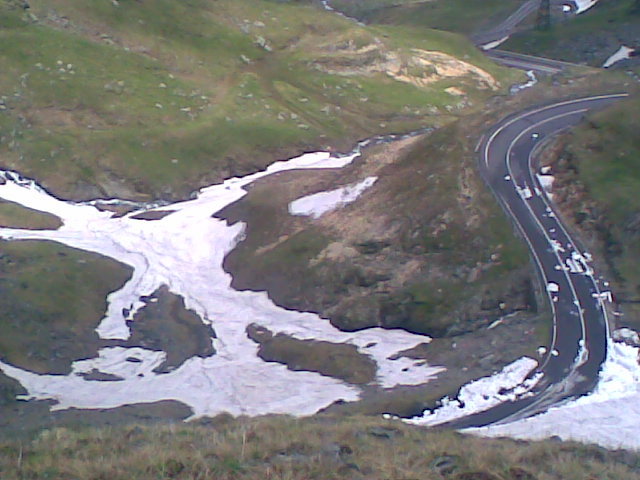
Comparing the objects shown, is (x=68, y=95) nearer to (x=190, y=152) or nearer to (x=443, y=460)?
(x=190, y=152)

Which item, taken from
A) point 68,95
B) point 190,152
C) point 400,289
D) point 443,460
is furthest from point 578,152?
point 68,95

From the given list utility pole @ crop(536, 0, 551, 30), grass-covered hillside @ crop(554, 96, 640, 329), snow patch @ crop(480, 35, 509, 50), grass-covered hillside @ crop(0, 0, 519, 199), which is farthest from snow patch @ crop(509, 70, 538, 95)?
grass-covered hillside @ crop(554, 96, 640, 329)

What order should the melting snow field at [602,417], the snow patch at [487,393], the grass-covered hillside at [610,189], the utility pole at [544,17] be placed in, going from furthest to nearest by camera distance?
the utility pole at [544,17]
the grass-covered hillside at [610,189]
the snow patch at [487,393]
the melting snow field at [602,417]

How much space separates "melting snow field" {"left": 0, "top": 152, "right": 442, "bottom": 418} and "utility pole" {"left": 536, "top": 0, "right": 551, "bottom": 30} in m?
58.0

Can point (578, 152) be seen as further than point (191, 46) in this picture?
No

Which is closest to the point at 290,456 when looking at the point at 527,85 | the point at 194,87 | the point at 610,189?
the point at 610,189

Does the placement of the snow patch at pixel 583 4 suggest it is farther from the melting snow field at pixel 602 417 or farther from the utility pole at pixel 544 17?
the melting snow field at pixel 602 417

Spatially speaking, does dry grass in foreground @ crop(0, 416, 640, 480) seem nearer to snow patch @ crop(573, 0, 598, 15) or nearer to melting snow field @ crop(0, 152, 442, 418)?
melting snow field @ crop(0, 152, 442, 418)

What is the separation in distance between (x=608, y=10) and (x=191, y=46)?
57.1 metres

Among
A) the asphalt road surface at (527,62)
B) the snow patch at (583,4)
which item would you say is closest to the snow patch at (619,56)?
the asphalt road surface at (527,62)

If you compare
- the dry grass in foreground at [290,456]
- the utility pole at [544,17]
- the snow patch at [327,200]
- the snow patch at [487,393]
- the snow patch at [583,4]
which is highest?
the snow patch at [583,4]

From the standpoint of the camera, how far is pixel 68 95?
240ft

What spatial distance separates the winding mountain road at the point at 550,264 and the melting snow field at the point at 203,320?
502 centimetres

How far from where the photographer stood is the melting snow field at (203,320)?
3656cm
